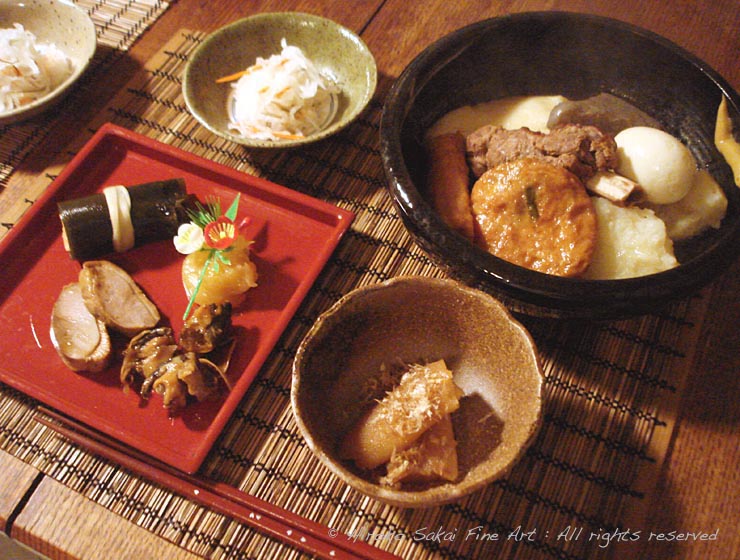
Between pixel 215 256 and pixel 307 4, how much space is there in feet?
4.57

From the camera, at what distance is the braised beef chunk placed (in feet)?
4.80

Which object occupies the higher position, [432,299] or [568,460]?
[432,299]

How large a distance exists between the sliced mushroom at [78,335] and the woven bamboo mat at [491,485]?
19cm

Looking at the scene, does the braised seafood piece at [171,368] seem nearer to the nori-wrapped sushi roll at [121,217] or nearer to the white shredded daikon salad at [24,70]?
the nori-wrapped sushi roll at [121,217]

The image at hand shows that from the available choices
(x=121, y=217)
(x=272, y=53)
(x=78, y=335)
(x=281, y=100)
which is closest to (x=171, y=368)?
(x=78, y=335)

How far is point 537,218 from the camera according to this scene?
139 cm

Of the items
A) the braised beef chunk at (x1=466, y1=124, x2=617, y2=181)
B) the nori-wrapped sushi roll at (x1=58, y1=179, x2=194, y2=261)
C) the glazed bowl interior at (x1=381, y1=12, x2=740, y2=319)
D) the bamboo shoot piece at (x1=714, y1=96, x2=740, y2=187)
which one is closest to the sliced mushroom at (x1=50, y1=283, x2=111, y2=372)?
the nori-wrapped sushi roll at (x1=58, y1=179, x2=194, y2=261)

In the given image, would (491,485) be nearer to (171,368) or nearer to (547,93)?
(171,368)

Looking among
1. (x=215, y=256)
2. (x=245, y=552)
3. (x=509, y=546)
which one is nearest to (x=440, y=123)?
(x=215, y=256)

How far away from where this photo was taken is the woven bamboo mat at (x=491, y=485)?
1.24 metres

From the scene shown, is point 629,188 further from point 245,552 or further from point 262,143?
point 245,552

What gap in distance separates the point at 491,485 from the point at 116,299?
111 cm

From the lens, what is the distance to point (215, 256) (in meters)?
1.52

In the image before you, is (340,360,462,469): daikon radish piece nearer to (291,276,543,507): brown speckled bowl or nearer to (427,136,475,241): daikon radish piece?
(291,276,543,507): brown speckled bowl
